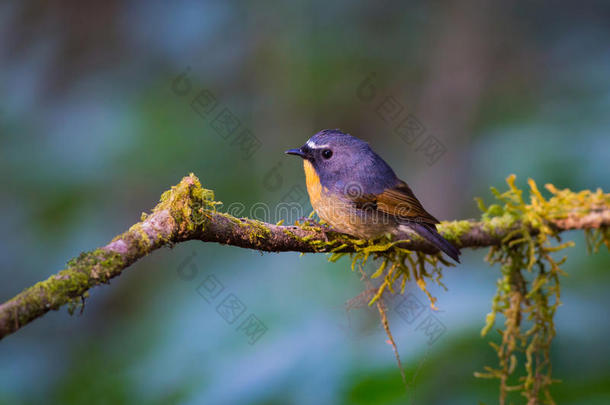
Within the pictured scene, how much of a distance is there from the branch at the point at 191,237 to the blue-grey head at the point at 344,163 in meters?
0.47

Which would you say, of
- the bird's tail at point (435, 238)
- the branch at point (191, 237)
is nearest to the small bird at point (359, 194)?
the bird's tail at point (435, 238)

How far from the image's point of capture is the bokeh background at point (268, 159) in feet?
9.28

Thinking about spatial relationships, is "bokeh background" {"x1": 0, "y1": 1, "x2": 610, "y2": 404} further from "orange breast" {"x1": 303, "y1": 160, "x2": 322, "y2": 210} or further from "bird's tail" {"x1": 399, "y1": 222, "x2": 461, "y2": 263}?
"orange breast" {"x1": 303, "y1": 160, "x2": 322, "y2": 210}

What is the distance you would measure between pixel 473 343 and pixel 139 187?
3.31 m

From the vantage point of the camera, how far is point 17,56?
196 inches

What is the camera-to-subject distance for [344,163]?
3357 millimetres

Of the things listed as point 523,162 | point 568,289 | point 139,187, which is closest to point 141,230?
point 568,289

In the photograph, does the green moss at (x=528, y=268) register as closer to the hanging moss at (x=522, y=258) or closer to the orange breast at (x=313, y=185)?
the hanging moss at (x=522, y=258)

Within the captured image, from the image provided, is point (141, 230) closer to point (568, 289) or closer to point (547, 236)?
point (547, 236)

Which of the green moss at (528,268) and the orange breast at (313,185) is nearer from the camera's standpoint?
the green moss at (528,268)

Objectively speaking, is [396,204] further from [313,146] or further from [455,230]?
[313,146]

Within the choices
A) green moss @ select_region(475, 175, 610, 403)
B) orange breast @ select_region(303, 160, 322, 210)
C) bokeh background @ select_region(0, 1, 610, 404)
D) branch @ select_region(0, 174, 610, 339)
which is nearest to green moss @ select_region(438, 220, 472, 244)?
branch @ select_region(0, 174, 610, 339)

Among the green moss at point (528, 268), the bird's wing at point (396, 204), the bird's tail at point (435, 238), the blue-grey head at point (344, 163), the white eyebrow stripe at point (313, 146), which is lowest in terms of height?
the green moss at point (528, 268)

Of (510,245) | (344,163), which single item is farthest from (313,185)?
(510,245)
